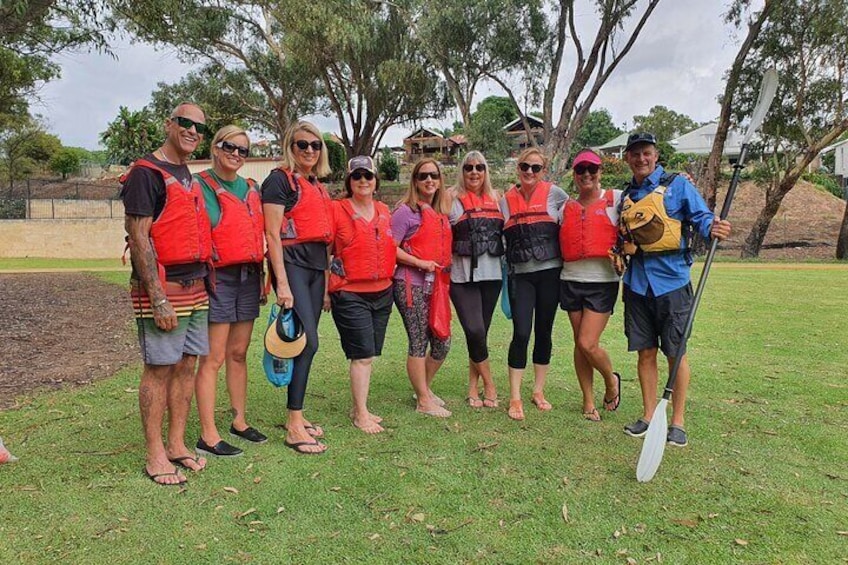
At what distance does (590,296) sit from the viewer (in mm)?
4551

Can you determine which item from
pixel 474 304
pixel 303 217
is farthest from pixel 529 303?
pixel 303 217

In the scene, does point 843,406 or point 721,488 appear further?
point 843,406

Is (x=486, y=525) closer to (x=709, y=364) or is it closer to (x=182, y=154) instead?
(x=182, y=154)

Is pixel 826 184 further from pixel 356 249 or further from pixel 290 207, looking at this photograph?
pixel 290 207

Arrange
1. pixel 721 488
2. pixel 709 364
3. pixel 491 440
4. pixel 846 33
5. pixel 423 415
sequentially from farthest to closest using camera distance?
pixel 846 33 < pixel 709 364 < pixel 423 415 < pixel 491 440 < pixel 721 488

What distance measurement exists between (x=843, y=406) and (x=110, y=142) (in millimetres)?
59228

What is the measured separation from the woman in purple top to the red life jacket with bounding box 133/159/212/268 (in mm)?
1603

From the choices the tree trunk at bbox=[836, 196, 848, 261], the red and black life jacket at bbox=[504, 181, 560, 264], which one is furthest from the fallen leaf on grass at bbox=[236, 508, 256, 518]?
the tree trunk at bbox=[836, 196, 848, 261]

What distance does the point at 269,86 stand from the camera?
26.6 meters

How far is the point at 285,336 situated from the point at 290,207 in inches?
34.7

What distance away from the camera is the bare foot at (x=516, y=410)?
15.5 feet

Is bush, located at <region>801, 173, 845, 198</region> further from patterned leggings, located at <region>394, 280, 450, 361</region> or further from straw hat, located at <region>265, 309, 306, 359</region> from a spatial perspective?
straw hat, located at <region>265, 309, 306, 359</region>

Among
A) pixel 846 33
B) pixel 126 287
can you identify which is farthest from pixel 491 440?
pixel 846 33

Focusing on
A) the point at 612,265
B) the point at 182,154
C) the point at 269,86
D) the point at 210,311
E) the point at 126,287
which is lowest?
the point at 126,287
